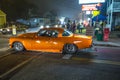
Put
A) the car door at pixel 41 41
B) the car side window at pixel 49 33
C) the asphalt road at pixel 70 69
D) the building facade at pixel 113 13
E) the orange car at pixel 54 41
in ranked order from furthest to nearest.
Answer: the building facade at pixel 113 13 < the car side window at pixel 49 33 < the car door at pixel 41 41 < the orange car at pixel 54 41 < the asphalt road at pixel 70 69

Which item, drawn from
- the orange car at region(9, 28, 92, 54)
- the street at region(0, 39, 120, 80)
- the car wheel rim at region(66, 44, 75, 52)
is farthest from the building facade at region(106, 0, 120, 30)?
the street at region(0, 39, 120, 80)

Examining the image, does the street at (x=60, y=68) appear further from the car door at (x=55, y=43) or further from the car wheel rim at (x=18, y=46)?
the car wheel rim at (x=18, y=46)

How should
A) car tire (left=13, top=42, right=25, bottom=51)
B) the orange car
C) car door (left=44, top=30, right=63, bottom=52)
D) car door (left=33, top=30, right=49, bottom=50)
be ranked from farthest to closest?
1. car tire (left=13, top=42, right=25, bottom=51)
2. car door (left=33, top=30, right=49, bottom=50)
3. car door (left=44, top=30, right=63, bottom=52)
4. the orange car

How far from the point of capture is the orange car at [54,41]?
1048cm

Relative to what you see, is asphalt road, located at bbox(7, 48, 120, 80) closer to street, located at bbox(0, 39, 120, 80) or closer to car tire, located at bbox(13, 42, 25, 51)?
street, located at bbox(0, 39, 120, 80)

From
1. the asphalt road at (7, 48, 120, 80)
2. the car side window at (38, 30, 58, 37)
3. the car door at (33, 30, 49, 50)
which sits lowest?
the asphalt road at (7, 48, 120, 80)

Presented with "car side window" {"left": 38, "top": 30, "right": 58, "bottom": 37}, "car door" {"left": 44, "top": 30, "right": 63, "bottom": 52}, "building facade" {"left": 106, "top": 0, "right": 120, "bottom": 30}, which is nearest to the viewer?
"car door" {"left": 44, "top": 30, "right": 63, "bottom": 52}

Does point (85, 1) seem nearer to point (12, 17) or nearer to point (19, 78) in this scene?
point (12, 17)

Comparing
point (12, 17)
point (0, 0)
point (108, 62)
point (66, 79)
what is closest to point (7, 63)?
point (66, 79)

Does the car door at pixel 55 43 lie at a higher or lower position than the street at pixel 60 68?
higher

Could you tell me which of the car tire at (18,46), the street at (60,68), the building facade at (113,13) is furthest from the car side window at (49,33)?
the building facade at (113,13)

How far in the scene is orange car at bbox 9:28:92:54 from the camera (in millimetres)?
10478

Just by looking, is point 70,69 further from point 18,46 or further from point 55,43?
point 18,46

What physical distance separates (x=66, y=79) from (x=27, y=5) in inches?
1827
